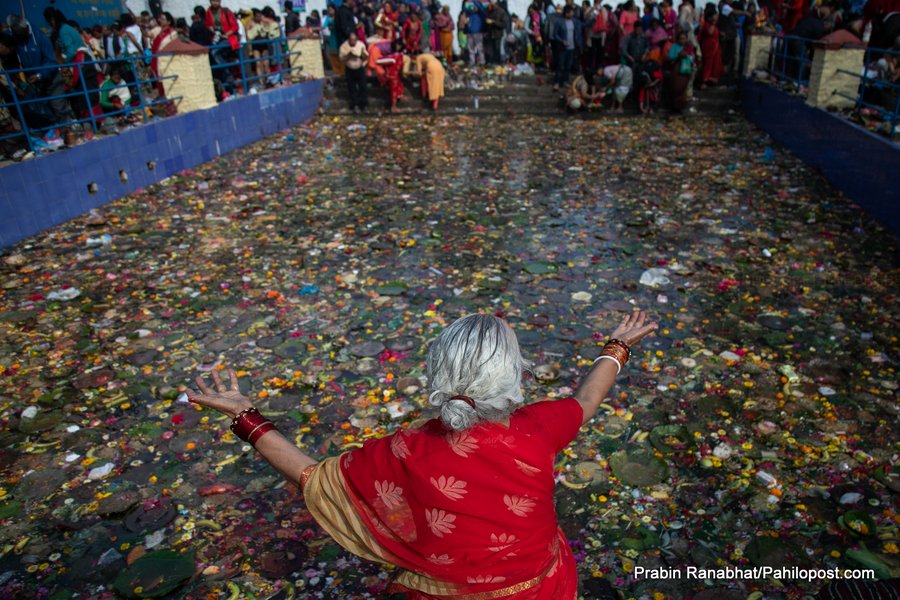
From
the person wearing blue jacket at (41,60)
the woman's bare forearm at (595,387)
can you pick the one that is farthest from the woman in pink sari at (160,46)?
the woman's bare forearm at (595,387)

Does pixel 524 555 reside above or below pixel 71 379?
above

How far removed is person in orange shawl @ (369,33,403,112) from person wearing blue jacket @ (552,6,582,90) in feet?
11.1

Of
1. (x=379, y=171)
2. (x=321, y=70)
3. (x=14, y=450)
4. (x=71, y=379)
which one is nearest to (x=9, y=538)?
(x=14, y=450)

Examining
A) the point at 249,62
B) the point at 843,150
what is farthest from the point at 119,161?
the point at 843,150

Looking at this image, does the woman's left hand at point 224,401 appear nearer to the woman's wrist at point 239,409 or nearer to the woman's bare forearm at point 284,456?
the woman's wrist at point 239,409

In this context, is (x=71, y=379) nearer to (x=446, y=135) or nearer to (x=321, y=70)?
(x=446, y=135)

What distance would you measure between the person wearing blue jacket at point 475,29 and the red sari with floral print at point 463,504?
15.3 meters

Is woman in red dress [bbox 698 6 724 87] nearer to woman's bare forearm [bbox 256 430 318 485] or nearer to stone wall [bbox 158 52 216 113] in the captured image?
stone wall [bbox 158 52 216 113]

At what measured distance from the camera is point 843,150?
7.48m

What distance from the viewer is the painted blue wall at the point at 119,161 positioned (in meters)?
6.44

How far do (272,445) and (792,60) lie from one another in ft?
41.3

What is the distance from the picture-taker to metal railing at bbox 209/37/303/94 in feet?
36.7

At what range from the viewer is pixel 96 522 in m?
2.91

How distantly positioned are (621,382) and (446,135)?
8.61 m
